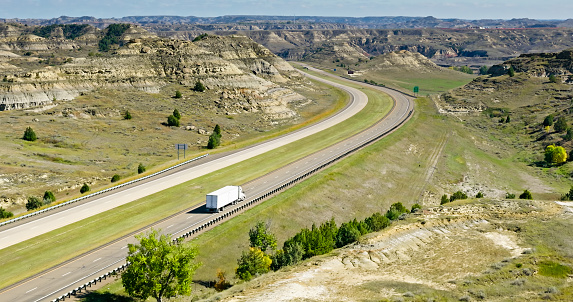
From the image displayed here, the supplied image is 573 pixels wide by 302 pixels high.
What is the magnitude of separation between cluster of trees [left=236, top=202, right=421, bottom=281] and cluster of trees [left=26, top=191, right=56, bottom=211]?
2703 centimetres

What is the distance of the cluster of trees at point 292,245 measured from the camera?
140 ft

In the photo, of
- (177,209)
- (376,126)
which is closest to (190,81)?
(376,126)

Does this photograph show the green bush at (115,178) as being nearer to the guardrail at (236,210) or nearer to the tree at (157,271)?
the guardrail at (236,210)

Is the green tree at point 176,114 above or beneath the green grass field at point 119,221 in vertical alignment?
above

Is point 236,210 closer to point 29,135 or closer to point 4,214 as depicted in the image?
point 4,214

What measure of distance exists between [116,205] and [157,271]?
26.3 metres

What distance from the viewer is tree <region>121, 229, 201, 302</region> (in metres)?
35.8

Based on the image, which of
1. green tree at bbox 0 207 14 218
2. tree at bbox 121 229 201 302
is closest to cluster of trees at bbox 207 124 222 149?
green tree at bbox 0 207 14 218

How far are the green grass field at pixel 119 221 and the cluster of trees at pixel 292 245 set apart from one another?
14866mm

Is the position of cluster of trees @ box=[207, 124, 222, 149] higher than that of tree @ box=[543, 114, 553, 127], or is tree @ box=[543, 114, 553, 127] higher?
tree @ box=[543, 114, 553, 127]

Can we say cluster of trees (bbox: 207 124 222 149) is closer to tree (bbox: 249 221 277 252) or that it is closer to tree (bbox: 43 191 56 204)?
tree (bbox: 43 191 56 204)

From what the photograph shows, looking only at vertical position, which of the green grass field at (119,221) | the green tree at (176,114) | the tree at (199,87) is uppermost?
the tree at (199,87)

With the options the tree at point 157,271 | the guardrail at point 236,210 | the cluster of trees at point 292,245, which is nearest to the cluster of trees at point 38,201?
the guardrail at point 236,210

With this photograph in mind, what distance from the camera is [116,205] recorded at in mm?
59656
